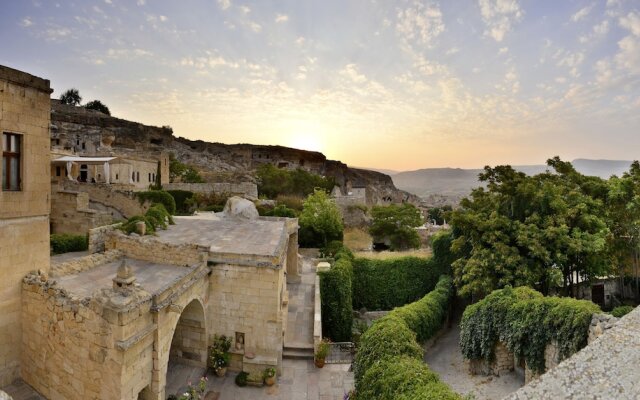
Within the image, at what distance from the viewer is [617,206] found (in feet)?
56.7

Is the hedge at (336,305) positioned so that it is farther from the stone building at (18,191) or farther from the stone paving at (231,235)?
the stone building at (18,191)

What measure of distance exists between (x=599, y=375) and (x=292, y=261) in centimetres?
1397

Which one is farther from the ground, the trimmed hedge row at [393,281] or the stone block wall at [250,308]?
the stone block wall at [250,308]

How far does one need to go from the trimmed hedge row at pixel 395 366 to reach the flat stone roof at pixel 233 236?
417 cm

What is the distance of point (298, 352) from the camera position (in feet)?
42.1

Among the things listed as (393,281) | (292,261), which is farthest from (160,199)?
(393,281)

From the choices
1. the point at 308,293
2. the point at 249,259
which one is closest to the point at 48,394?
the point at 249,259

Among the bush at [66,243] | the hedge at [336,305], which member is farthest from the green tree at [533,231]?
the bush at [66,243]

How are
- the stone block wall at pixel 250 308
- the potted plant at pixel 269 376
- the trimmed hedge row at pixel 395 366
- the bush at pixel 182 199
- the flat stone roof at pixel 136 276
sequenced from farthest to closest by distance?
the bush at pixel 182 199 < the stone block wall at pixel 250 308 < the potted plant at pixel 269 376 < the flat stone roof at pixel 136 276 < the trimmed hedge row at pixel 395 366

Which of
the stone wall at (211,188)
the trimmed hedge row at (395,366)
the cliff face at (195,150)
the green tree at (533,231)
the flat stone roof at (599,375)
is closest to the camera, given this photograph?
the flat stone roof at (599,375)

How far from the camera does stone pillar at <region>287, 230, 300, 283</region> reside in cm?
1934

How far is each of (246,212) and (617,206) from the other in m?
19.4

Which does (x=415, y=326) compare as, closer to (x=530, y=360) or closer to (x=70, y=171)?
(x=530, y=360)

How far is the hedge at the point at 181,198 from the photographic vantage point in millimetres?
30377
